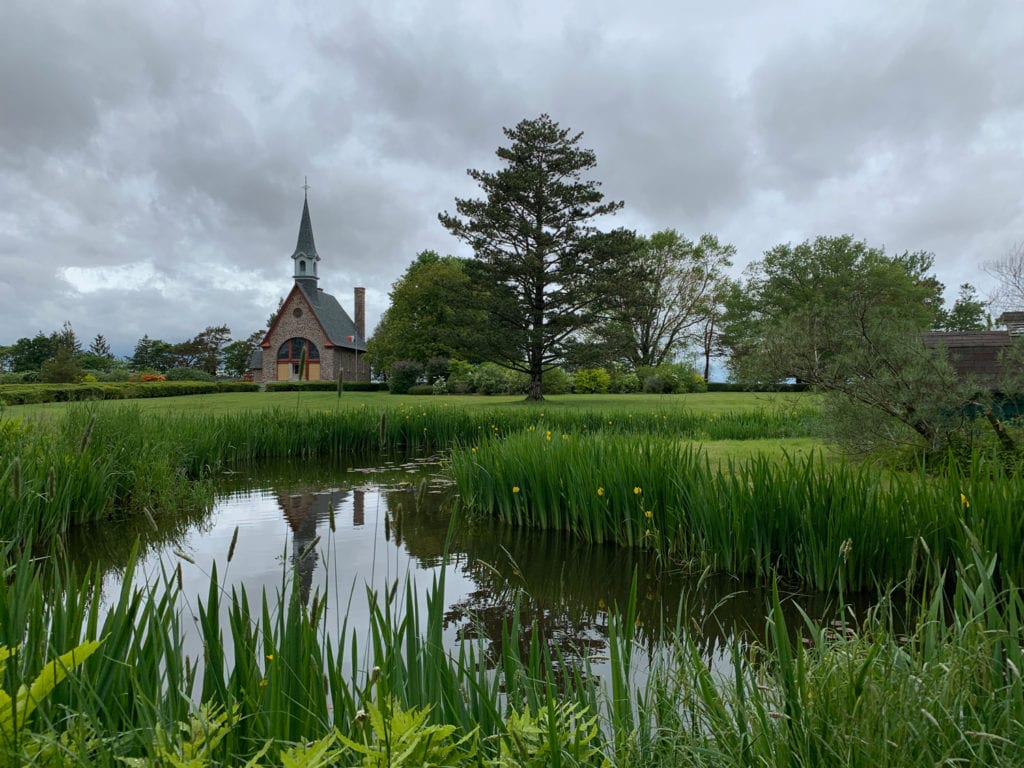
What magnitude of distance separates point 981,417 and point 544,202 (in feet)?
59.4

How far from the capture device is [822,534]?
4340 mm

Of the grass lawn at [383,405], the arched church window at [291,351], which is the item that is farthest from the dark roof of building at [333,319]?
the grass lawn at [383,405]

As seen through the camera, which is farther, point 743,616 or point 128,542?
point 128,542

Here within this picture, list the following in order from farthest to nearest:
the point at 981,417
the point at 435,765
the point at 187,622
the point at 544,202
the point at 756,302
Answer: the point at 756,302, the point at 544,202, the point at 981,417, the point at 187,622, the point at 435,765

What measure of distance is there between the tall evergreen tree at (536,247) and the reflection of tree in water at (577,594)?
16.1 metres

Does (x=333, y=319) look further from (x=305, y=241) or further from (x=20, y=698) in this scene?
(x=20, y=698)

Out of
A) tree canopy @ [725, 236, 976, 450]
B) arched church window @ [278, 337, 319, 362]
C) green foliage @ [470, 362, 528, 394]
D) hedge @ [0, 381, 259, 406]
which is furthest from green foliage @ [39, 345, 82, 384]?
tree canopy @ [725, 236, 976, 450]

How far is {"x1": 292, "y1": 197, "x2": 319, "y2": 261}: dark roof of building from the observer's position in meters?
48.0

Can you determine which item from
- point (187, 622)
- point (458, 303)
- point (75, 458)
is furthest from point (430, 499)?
point (458, 303)

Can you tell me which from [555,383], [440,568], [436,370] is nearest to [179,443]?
[440,568]

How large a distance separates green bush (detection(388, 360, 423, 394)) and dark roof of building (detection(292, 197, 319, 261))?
62.1 feet

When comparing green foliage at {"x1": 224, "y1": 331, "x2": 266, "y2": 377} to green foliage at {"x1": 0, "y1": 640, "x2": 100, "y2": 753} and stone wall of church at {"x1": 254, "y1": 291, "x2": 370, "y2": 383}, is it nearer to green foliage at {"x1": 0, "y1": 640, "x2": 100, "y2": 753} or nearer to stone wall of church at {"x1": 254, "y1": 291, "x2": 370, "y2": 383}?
stone wall of church at {"x1": 254, "y1": 291, "x2": 370, "y2": 383}

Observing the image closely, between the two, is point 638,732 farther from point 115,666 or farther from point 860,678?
point 115,666

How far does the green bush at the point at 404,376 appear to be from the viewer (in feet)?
108
